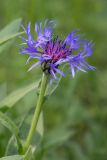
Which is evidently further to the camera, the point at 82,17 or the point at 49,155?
the point at 82,17

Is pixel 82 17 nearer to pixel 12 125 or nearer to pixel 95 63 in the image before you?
pixel 95 63

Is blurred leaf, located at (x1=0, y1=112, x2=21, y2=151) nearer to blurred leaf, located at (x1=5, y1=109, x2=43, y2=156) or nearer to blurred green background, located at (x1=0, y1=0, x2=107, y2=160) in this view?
blurred leaf, located at (x1=5, y1=109, x2=43, y2=156)

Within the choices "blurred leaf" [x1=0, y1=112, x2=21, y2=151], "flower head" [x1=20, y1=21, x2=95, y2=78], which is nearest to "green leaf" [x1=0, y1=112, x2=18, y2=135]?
"blurred leaf" [x1=0, y1=112, x2=21, y2=151]

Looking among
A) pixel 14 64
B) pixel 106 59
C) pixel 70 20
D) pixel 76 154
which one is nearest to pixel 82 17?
pixel 70 20

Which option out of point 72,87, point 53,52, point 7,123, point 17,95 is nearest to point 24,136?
point 17,95

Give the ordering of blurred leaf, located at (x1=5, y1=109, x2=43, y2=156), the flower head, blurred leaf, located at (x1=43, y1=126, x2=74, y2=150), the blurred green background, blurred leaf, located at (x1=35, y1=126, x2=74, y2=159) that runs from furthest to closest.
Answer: the blurred green background < blurred leaf, located at (x1=43, y1=126, x2=74, y2=150) < blurred leaf, located at (x1=35, y1=126, x2=74, y2=159) < blurred leaf, located at (x1=5, y1=109, x2=43, y2=156) < the flower head

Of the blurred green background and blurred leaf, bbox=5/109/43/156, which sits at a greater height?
blurred leaf, bbox=5/109/43/156
